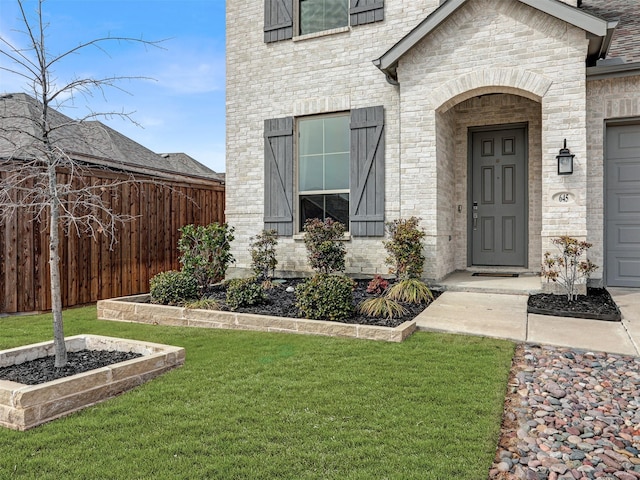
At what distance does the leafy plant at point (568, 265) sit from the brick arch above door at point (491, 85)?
2.03m

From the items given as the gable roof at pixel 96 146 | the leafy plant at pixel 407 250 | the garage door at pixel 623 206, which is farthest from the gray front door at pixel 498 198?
the gable roof at pixel 96 146

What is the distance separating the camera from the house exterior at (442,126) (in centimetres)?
590

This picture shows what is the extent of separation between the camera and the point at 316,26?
314 inches

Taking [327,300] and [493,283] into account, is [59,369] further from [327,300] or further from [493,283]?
[493,283]

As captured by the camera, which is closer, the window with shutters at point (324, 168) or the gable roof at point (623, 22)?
the gable roof at point (623, 22)

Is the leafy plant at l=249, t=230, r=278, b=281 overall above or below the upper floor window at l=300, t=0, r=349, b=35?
below

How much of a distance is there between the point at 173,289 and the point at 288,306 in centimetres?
164

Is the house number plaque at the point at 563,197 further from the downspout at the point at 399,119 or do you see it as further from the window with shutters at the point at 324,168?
the window with shutters at the point at 324,168

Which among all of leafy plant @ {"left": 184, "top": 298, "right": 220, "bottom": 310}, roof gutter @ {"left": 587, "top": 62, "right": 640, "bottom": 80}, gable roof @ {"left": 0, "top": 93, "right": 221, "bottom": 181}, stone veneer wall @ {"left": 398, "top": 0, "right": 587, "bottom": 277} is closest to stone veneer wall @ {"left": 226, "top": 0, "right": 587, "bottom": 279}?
stone veneer wall @ {"left": 398, "top": 0, "right": 587, "bottom": 277}

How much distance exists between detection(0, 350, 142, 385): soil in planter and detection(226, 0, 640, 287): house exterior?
4.48 meters

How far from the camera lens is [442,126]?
272 inches

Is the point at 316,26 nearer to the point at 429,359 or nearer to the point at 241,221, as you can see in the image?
the point at 241,221

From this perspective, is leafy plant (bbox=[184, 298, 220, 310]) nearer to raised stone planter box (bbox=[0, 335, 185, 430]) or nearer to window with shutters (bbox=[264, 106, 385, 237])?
raised stone planter box (bbox=[0, 335, 185, 430])

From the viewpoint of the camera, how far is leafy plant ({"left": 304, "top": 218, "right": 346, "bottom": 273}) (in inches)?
269
